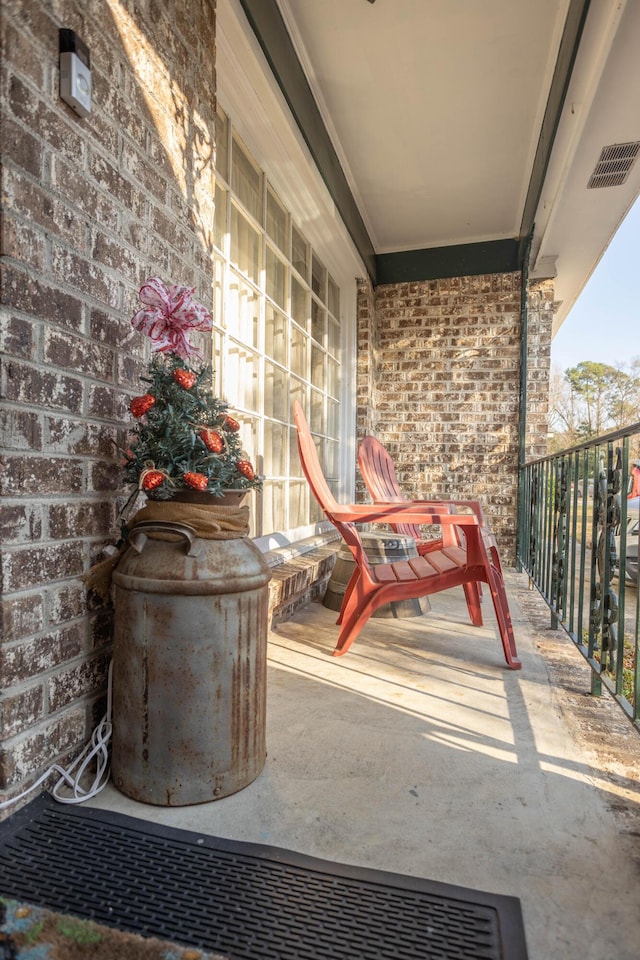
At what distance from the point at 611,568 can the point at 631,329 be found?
28760 mm

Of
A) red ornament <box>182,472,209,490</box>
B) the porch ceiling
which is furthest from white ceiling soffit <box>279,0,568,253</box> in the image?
red ornament <box>182,472,209,490</box>

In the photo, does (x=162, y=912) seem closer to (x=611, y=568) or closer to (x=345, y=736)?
(x=345, y=736)

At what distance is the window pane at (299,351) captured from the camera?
11.9 ft

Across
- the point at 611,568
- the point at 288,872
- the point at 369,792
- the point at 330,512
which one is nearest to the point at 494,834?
the point at 369,792

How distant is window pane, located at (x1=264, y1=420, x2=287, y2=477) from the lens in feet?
10.3

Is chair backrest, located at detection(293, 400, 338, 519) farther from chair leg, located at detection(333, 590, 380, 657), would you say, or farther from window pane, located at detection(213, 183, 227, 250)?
window pane, located at detection(213, 183, 227, 250)

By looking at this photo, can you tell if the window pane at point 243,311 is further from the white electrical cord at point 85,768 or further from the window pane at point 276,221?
the white electrical cord at point 85,768

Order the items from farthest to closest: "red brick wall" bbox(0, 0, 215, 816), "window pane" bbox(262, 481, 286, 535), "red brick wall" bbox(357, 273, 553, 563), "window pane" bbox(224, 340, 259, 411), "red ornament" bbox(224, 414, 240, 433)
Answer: "red brick wall" bbox(357, 273, 553, 563) → "window pane" bbox(262, 481, 286, 535) → "window pane" bbox(224, 340, 259, 411) → "red ornament" bbox(224, 414, 240, 433) → "red brick wall" bbox(0, 0, 215, 816)

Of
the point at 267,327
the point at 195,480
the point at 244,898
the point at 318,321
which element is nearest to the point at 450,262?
the point at 318,321

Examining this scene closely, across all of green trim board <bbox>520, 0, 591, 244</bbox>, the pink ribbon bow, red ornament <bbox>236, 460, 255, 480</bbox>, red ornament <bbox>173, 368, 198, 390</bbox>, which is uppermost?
green trim board <bbox>520, 0, 591, 244</bbox>

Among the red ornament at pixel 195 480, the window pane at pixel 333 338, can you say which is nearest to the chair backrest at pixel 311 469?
the red ornament at pixel 195 480

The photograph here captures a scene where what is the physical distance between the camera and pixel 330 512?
7.39 feet

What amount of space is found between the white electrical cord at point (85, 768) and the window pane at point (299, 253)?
294cm

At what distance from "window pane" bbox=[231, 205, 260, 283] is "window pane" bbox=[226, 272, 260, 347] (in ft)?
0.27
